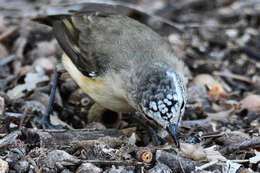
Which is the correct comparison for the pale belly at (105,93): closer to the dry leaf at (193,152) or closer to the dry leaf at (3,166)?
the dry leaf at (193,152)

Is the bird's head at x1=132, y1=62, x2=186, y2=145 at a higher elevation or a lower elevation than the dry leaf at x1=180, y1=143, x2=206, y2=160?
higher

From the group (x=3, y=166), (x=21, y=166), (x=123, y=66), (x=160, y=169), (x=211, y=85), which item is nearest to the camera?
(x=3, y=166)

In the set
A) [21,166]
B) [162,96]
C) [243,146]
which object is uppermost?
[162,96]

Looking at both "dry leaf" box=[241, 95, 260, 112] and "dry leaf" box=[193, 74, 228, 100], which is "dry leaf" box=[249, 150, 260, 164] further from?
"dry leaf" box=[193, 74, 228, 100]

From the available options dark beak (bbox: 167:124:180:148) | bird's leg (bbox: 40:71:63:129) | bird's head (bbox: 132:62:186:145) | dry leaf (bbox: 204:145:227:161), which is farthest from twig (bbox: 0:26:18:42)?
dry leaf (bbox: 204:145:227:161)

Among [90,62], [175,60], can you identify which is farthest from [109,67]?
[175,60]

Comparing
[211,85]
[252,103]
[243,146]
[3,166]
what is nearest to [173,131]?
[243,146]

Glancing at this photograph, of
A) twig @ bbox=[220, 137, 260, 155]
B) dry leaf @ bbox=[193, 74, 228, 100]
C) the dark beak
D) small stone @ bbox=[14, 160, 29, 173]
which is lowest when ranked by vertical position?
small stone @ bbox=[14, 160, 29, 173]

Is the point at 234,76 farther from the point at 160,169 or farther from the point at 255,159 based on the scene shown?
the point at 160,169
